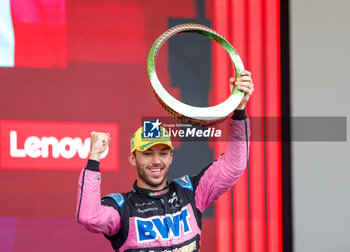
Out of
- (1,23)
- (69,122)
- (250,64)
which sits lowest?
(69,122)

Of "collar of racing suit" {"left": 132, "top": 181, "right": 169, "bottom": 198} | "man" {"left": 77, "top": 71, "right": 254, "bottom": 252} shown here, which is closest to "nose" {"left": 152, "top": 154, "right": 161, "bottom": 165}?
"man" {"left": 77, "top": 71, "right": 254, "bottom": 252}

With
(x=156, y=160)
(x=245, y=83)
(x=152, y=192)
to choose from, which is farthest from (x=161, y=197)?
(x=245, y=83)

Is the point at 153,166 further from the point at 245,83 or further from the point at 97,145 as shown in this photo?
the point at 245,83

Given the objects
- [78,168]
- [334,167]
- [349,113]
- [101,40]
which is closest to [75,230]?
[78,168]

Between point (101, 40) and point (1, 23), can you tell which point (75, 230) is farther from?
point (1, 23)

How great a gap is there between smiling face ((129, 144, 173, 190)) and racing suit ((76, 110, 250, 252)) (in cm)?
3

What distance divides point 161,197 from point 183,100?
1.05m

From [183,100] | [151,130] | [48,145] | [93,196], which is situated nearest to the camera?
[93,196]

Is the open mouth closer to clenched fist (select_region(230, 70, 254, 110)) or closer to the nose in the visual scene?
the nose

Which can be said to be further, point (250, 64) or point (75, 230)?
point (250, 64)

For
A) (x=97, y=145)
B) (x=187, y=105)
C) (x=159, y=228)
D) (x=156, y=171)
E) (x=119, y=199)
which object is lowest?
(x=159, y=228)

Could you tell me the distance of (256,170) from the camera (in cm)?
239

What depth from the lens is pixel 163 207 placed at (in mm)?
1359

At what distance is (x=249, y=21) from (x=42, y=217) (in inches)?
72.1
